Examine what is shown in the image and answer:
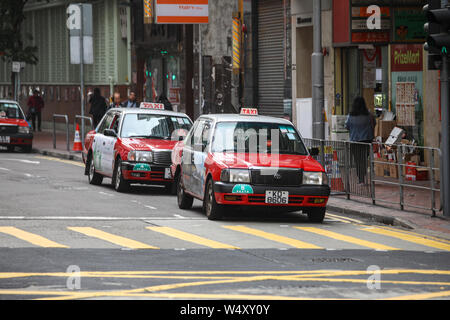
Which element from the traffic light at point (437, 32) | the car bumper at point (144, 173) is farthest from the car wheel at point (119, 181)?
the traffic light at point (437, 32)

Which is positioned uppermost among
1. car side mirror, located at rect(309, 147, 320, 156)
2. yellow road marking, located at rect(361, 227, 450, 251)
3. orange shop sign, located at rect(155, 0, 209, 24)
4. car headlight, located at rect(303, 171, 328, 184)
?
orange shop sign, located at rect(155, 0, 209, 24)

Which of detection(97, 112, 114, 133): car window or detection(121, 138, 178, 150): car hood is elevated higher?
detection(97, 112, 114, 133): car window

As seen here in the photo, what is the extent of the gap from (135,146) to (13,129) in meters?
13.9

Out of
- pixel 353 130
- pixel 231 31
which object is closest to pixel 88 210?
pixel 353 130

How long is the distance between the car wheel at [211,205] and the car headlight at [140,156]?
3.88 m

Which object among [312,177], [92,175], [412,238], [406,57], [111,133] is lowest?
[412,238]

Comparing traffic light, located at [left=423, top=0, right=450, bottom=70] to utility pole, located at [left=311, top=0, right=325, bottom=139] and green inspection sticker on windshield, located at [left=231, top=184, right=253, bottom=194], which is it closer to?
green inspection sticker on windshield, located at [left=231, top=184, right=253, bottom=194]

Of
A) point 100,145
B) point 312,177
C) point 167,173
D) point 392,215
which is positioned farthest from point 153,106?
point 312,177

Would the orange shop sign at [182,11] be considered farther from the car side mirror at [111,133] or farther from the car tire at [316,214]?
the car tire at [316,214]

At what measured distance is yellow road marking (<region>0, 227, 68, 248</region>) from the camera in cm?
1292

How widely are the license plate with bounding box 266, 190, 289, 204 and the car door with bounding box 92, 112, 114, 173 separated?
22.2 feet

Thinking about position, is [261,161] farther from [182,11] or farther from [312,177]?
[182,11]

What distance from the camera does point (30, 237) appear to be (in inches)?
538

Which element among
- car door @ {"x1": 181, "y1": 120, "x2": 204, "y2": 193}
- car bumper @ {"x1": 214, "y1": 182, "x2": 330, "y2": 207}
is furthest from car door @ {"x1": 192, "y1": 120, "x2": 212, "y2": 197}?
car bumper @ {"x1": 214, "y1": 182, "x2": 330, "y2": 207}
